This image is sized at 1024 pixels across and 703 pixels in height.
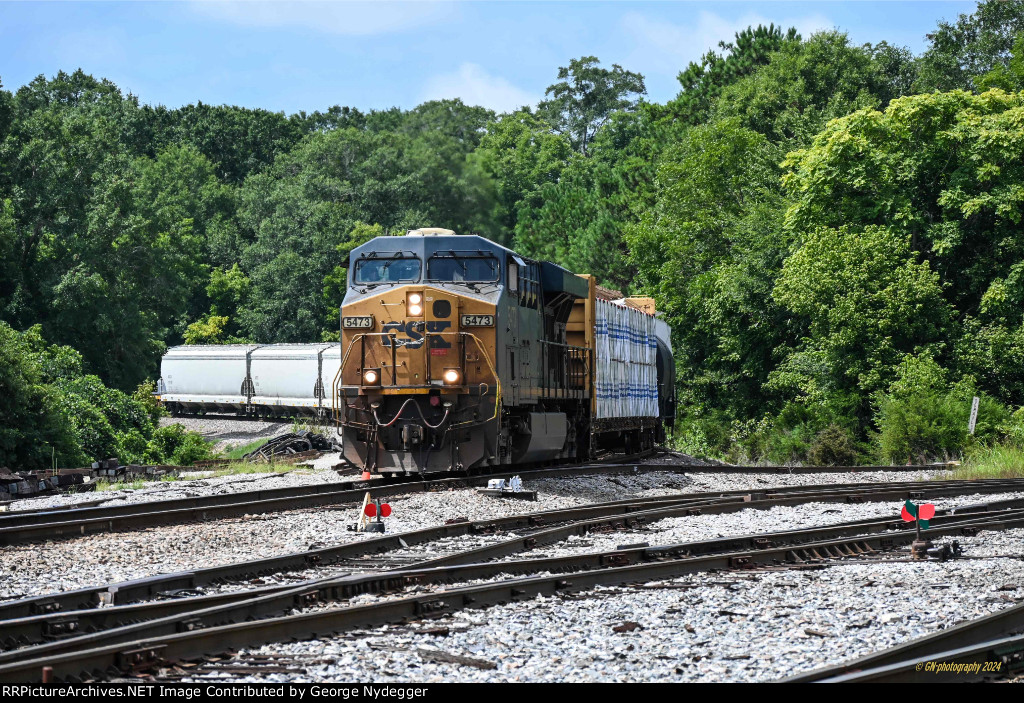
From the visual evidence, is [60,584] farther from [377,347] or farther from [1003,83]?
[1003,83]

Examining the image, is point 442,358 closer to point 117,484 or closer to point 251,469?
point 117,484

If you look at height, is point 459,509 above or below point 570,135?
below

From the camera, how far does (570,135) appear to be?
9638 centimetres

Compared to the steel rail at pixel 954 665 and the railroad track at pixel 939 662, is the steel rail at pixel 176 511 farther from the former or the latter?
the steel rail at pixel 954 665

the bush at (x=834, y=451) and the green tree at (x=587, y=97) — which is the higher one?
the green tree at (x=587, y=97)

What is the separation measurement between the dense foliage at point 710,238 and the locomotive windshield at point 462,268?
418 inches

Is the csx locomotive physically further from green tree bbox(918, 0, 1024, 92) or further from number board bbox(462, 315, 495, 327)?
green tree bbox(918, 0, 1024, 92)

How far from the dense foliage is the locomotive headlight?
10.5 m

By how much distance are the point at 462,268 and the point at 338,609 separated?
33.7 ft

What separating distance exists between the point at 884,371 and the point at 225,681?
27.8m

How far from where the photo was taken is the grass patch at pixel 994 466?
20.7 metres

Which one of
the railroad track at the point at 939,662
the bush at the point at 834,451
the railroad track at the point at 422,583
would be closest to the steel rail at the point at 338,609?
the railroad track at the point at 422,583

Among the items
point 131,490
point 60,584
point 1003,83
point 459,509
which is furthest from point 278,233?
point 60,584

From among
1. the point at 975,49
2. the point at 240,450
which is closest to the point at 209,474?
the point at 240,450
